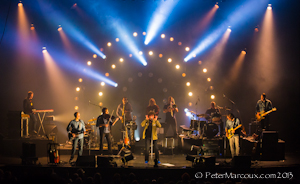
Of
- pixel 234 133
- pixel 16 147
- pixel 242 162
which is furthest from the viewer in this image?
pixel 16 147

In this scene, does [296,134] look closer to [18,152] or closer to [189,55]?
[189,55]

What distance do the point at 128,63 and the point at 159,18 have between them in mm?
3063

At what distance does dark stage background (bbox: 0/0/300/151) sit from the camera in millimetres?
14188

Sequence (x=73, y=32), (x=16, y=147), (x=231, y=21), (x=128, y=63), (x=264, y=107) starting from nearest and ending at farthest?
1. (x=264, y=107)
2. (x=16, y=147)
3. (x=231, y=21)
4. (x=73, y=32)
5. (x=128, y=63)

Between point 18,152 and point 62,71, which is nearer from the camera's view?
point 18,152

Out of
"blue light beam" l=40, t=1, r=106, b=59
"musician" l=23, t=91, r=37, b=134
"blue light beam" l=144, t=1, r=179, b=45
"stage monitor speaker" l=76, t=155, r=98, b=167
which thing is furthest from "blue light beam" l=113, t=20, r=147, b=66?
"stage monitor speaker" l=76, t=155, r=98, b=167

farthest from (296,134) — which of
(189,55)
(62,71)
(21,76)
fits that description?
(21,76)

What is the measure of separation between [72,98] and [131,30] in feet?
17.0

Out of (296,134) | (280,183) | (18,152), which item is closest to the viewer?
(280,183)

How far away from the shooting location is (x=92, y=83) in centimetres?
1487

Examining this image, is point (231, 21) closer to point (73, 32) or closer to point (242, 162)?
point (242, 162)

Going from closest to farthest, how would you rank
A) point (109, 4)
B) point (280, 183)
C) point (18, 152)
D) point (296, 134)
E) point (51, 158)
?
point (280, 183), point (51, 158), point (18, 152), point (296, 134), point (109, 4)

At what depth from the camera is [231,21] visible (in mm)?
14289

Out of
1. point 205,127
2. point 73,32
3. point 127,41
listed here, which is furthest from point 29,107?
point 205,127
